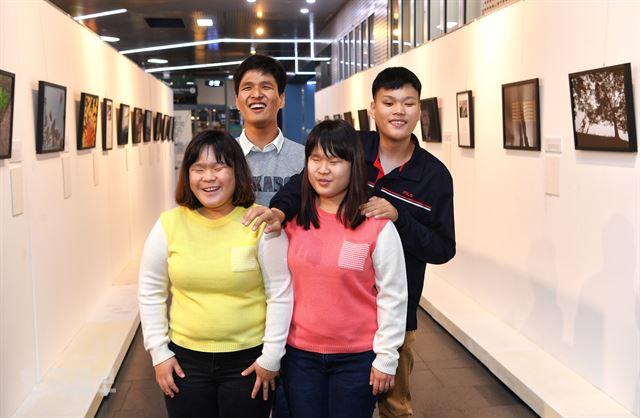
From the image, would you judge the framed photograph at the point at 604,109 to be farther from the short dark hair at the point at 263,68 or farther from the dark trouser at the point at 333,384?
the dark trouser at the point at 333,384

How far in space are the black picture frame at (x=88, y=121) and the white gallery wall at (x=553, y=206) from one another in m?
3.69

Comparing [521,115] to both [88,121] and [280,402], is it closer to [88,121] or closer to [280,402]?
[280,402]

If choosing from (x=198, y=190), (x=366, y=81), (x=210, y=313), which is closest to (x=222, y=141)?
(x=198, y=190)

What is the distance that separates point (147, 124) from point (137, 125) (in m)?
1.21

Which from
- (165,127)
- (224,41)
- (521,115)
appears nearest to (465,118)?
(521,115)

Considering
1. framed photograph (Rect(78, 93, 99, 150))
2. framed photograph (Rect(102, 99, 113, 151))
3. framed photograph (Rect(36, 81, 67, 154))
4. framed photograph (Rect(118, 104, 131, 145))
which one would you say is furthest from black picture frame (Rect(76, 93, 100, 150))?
framed photograph (Rect(118, 104, 131, 145))

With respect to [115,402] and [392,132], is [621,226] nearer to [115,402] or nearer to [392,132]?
[392,132]

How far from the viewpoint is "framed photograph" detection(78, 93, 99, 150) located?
5595 millimetres

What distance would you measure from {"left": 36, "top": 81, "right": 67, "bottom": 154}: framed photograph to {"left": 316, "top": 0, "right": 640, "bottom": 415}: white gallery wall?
359 cm

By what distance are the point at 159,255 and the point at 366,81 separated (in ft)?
33.4

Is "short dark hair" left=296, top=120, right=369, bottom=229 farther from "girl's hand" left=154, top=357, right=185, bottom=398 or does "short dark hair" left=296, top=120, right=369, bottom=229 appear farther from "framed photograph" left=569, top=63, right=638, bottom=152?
"framed photograph" left=569, top=63, right=638, bottom=152

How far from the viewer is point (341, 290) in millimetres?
2195

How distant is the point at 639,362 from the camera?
139 inches

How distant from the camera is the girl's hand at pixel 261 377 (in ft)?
7.35
